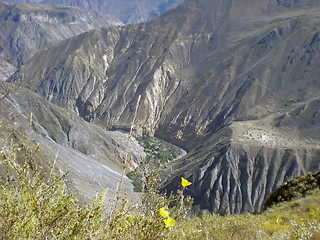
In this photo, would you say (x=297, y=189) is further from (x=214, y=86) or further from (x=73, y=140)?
(x=214, y=86)

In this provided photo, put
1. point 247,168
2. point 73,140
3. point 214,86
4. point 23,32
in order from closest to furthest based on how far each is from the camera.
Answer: point 247,168, point 73,140, point 214,86, point 23,32

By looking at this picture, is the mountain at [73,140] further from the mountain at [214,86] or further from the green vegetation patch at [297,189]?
the green vegetation patch at [297,189]

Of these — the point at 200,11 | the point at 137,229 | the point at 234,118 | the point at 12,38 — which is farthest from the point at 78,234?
the point at 12,38

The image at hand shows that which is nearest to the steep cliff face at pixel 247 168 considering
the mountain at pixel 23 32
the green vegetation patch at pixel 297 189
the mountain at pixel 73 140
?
the mountain at pixel 73 140

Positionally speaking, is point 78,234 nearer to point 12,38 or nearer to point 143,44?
point 143,44

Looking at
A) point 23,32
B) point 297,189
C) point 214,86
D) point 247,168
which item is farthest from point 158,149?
point 23,32

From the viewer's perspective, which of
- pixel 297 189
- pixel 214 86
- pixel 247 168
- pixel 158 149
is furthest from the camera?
pixel 214 86

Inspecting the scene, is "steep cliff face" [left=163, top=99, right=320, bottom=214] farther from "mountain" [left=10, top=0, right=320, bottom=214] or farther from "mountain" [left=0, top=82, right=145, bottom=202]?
"mountain" [left=0, top=82, right=145, bottom=202]

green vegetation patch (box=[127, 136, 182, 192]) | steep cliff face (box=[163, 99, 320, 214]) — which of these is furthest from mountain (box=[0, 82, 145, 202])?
steep cliff face (box=[163, 99, 320, 214])
